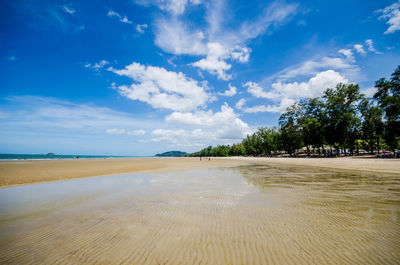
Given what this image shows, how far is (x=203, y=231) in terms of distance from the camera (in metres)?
4.89

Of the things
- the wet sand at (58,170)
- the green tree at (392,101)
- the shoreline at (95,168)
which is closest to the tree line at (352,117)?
the green tree at (392,101)

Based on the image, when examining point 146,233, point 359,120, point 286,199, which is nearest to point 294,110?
point 359,120

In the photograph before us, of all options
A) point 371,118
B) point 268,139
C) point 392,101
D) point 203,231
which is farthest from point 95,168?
point 268,139

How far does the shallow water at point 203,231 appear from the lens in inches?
144

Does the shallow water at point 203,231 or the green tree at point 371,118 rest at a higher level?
the green tree at point 371,118

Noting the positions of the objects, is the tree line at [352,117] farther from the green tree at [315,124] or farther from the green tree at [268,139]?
the green tree at [268,139]

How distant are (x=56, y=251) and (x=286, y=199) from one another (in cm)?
886

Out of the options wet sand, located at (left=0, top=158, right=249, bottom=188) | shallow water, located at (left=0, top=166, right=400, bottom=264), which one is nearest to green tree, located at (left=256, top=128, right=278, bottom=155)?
wet sand, located at (left=0, top=158, right=249, bottom=188)

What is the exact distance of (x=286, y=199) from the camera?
8.25 metres

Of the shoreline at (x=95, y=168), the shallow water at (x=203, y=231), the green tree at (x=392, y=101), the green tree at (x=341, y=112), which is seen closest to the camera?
the shallow water at (x=203, y=231)

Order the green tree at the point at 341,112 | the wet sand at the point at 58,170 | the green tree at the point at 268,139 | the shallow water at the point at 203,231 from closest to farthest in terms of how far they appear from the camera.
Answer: the shallow water at the point at 203,231 < the wet sand at the point at 58,170 < the green tree at the point at 341,112 < the green tree at the point at 268,139

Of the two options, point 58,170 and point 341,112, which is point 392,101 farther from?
point 58,170

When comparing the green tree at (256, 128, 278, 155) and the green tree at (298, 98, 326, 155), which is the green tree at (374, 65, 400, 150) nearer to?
the green tree at (298, 98, 326, 155)

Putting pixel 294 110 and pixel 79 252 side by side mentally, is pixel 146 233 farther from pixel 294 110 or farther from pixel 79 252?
pixel 294 110
